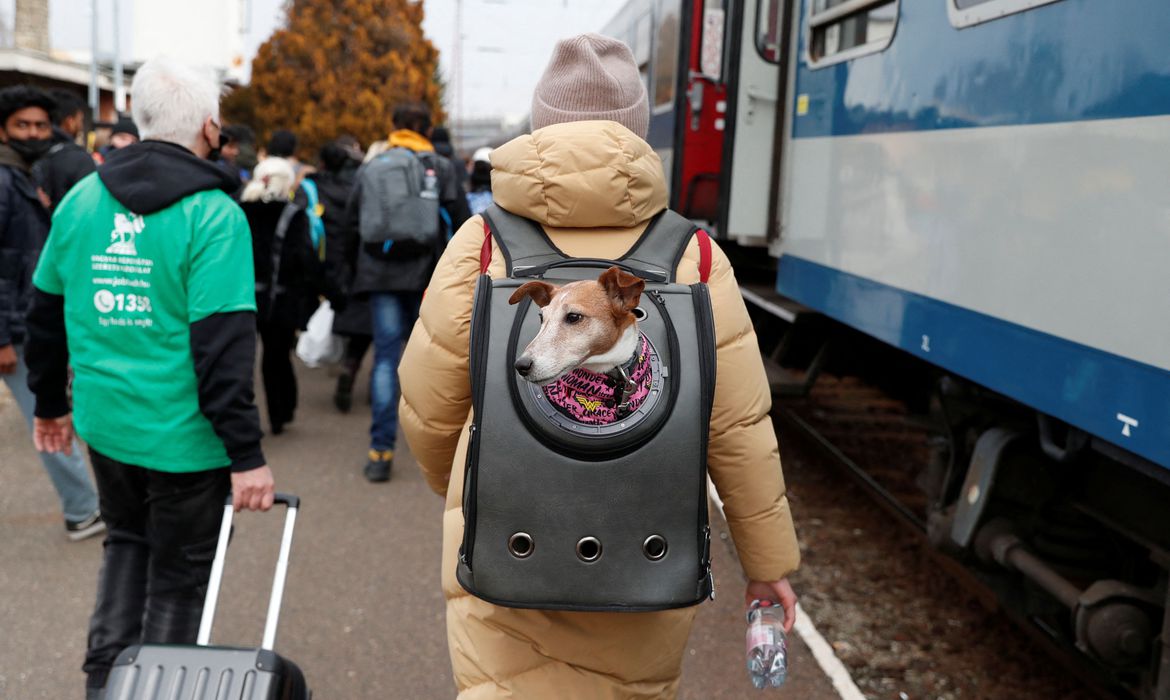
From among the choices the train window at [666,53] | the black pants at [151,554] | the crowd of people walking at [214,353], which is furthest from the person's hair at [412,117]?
the black pants at [151,554]

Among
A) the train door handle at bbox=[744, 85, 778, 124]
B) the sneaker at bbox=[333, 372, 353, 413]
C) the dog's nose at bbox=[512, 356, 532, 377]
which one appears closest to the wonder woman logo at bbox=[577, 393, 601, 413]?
the dog's nose at bbox=[512, 356, 532, 377]

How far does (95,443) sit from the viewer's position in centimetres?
288

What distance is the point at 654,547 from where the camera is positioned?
1.79 meters

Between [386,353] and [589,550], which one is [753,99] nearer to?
[386,353]

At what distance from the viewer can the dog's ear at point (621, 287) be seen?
169 cm

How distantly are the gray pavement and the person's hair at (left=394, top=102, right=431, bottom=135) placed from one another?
2074 mm

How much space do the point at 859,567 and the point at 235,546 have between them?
301 cm

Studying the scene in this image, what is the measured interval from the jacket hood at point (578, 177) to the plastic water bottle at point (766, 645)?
33.4 inches

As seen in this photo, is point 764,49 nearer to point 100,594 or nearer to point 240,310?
point 240,310

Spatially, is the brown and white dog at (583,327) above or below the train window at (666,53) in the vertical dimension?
below

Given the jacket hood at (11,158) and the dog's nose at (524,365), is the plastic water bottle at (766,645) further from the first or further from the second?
the jacket hood at (11,158)

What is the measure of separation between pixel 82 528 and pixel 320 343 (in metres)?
3.25

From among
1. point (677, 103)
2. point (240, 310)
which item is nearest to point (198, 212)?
point (240, 310)

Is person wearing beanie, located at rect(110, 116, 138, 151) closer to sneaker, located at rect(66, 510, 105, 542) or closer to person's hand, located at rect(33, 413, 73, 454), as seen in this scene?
sneaker, located at rect(66, 510, 105, 542)
